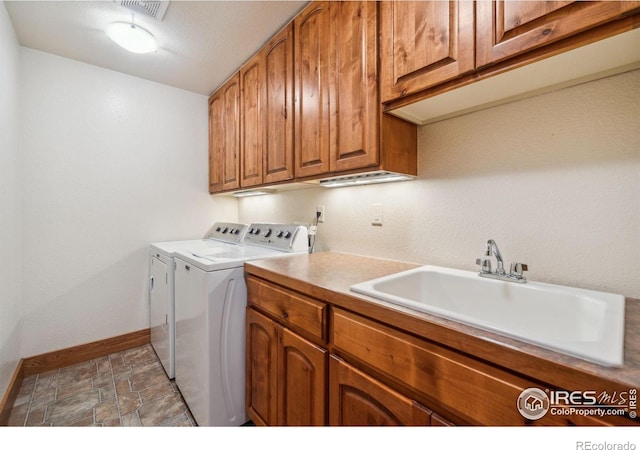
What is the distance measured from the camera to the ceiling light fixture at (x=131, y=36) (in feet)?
5.54

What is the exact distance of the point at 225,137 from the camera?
8.19 ft

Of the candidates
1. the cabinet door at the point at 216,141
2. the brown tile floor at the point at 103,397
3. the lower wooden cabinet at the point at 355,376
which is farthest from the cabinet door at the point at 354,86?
the brown tile floor at the point at 103,397

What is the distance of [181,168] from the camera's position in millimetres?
2703

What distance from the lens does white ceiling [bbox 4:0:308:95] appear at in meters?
1.61

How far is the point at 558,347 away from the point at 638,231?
27.2 inches

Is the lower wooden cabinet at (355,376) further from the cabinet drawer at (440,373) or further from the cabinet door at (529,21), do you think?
the cabinet door at (529,21)

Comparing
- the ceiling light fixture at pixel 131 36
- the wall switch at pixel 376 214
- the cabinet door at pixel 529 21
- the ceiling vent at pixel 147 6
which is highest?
the ceiling vent at pixel 147 6

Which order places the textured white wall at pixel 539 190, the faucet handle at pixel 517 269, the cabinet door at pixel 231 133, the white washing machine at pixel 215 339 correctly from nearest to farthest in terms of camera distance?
1. the textured white wall at pixel 539 190
2. the faucet handle at pixel 517 269
3. the white washing machine at pixel 215 339
4. the cabinet door at pixel 231 133

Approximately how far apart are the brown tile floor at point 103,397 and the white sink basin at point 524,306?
149 cm

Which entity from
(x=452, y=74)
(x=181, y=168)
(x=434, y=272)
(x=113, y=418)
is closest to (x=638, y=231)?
(x=434, y=272)

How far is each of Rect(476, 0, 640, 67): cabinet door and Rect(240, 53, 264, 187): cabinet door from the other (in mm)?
1429

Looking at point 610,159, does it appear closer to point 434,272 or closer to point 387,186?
point 434,272

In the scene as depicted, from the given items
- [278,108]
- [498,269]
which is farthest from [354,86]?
[498,269]

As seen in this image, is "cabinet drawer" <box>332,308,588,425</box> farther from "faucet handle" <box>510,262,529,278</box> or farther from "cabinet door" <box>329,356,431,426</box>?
"faucet handle" <box>510,262,529,278</box>
